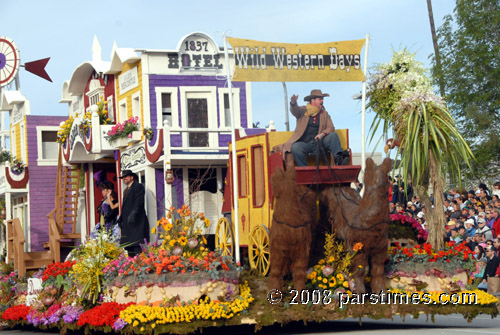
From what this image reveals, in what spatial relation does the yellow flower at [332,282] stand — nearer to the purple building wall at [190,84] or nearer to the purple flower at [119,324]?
the purple flower at [119,324]

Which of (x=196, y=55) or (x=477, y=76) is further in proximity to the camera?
(x=477, y=76)

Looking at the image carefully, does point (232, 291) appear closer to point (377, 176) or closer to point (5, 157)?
point (377, 176)

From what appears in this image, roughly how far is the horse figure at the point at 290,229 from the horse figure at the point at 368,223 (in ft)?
1.82

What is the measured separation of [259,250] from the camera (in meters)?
16.0

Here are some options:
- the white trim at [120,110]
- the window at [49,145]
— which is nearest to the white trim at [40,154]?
the window at [49,145]

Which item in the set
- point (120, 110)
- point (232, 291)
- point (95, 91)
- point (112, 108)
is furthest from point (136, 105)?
point (232, 291)

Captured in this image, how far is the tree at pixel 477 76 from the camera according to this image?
1040 inches

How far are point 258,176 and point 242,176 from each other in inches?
26.2

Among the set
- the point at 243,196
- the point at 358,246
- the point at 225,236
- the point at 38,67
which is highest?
the point at 38,67

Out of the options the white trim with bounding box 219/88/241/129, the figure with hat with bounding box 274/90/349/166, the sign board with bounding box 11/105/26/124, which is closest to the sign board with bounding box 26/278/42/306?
the white trim with bounding box 219/88/241/129

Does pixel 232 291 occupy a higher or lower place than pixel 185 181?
lower

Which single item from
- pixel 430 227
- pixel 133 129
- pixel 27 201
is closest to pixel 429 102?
pixel 430 227

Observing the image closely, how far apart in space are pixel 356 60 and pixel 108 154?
10518 millimetres

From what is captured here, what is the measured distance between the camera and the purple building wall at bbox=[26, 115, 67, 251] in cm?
3048
